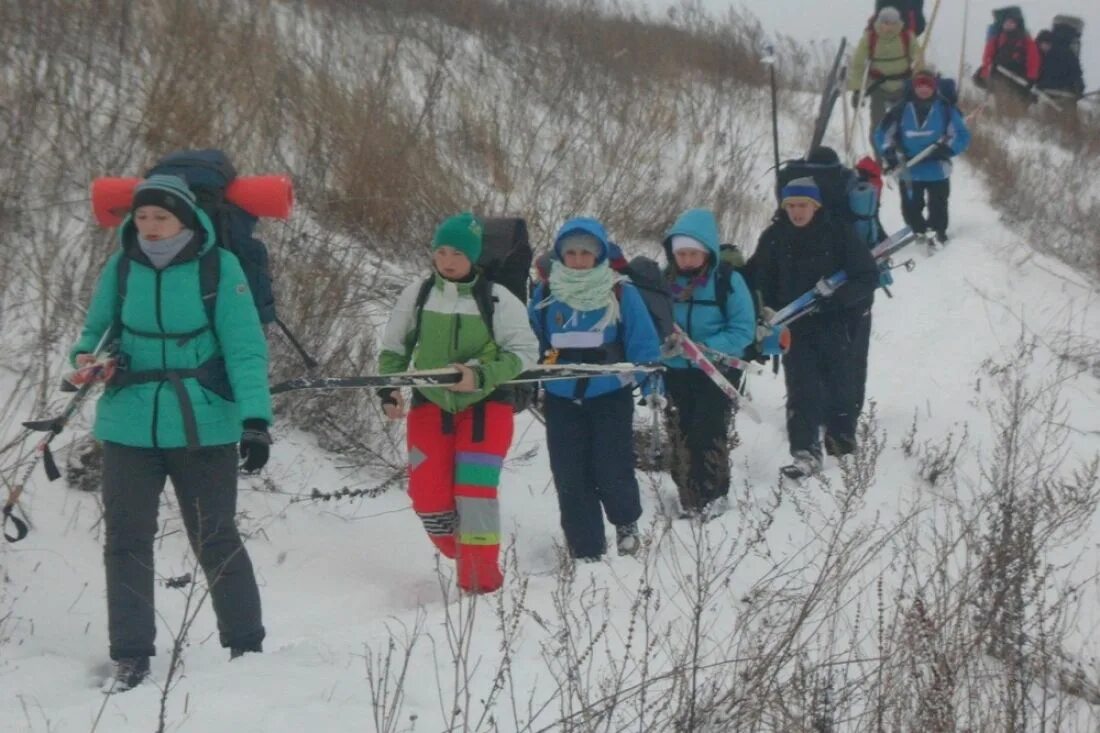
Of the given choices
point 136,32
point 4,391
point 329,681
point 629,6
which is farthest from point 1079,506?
point 629,6

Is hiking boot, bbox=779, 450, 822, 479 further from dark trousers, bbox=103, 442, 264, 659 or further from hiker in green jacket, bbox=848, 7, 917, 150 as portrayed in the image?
hiker in green jacket, bbox=848, 7, 917, 150

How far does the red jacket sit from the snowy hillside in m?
9.57

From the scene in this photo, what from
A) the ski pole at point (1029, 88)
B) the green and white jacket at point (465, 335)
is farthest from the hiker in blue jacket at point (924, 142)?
the ski pole at point (1029, 88)

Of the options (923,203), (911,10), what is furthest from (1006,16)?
(923,203)

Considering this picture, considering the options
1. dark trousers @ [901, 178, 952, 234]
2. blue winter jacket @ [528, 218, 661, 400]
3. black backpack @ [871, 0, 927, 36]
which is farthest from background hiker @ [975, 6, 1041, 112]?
blue winter jacket @ [528, 218, 661, 400]

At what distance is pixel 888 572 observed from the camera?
4.45 metres

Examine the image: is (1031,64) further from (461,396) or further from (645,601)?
(645,601)

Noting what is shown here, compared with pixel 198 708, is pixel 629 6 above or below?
above

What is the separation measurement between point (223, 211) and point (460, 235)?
2.86ft

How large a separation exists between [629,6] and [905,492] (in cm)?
1147

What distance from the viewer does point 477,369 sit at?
13.8 feet

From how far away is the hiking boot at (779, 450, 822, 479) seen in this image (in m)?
5.82

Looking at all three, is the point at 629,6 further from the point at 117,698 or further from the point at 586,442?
the point at 117,698

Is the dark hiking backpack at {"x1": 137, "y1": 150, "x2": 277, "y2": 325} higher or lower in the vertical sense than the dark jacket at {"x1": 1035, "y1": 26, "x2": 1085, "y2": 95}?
lower
